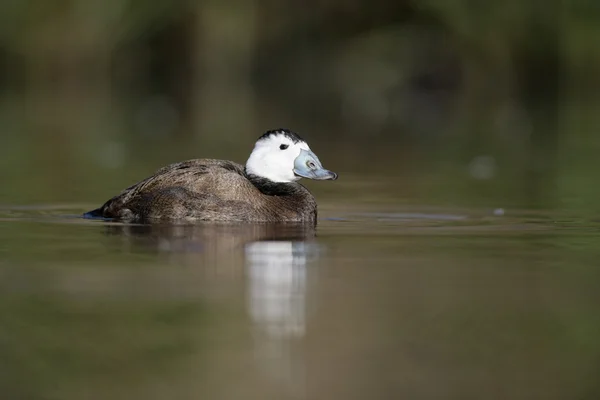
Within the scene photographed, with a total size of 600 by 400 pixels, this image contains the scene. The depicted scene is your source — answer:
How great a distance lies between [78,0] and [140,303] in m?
23.0

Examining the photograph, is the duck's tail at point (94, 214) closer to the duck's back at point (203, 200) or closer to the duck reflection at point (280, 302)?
the duck's back at point (203, 200)

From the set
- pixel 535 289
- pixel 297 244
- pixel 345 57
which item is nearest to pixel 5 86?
pixel 345 57

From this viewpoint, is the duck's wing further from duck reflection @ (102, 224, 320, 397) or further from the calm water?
the calm water

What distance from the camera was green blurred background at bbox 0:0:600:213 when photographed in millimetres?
15398

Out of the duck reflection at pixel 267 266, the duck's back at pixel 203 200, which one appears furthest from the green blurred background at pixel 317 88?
the duck reflection at pixel 267 266

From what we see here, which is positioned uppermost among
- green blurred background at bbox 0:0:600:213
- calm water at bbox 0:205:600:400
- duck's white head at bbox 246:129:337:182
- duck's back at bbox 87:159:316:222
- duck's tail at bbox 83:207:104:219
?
green blurred background at bbox 0:0:600:213

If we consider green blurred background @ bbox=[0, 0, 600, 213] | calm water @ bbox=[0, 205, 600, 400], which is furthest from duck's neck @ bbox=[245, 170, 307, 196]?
green blurred background @ bbox=[0, 0, 600, 213]

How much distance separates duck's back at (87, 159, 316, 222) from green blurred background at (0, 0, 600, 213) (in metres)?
2.89

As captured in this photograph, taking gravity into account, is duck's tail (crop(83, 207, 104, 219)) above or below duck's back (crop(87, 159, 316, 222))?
below

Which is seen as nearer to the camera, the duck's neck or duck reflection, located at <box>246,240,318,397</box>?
duck reflection, located at <box>246,240,318,397</box>

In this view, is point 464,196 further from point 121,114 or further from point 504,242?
point 121,114

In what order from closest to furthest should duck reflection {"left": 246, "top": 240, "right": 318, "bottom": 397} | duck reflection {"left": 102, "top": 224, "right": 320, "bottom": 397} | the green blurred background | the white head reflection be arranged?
duck reflection {"left": 246, "top": 240, "right": 318, "bottom": 397}
duck reflection {"left": 102, "top": 224, "right": 320, "bottom": 397}
the white head reflection
the green blurred background

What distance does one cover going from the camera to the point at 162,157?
15.9 metres

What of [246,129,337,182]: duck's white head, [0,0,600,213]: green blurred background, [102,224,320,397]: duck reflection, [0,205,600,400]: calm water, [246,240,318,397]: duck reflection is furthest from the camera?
[0,0,600,213]: green blurred background
